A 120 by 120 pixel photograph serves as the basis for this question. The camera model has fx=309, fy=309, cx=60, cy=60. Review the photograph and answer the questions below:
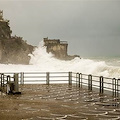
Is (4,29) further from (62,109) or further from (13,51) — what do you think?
(62,109)

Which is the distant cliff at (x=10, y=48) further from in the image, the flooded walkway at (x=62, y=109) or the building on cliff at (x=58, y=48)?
the flooded walkway at (x=62, y=109)

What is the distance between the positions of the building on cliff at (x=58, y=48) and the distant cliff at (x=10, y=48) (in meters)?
10.3

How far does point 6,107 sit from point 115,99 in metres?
4.66

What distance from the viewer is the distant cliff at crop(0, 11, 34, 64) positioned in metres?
77.2

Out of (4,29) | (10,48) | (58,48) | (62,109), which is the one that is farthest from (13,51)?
(62,109)

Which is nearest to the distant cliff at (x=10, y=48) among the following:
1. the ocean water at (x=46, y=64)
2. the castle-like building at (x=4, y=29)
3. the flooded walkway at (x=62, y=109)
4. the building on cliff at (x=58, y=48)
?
the castle-like building at (x=4, y=29)

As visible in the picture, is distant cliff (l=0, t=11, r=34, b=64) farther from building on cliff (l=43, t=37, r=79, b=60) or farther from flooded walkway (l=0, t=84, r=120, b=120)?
flooded walkway (l=0, t=84, r=120, b=120)

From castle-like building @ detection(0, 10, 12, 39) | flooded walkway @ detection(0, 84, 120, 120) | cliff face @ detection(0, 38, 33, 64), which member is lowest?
flooded walkway @ detection(0, 84, 120, 120)

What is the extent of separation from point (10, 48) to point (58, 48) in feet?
56.2

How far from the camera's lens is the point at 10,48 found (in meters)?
79.8

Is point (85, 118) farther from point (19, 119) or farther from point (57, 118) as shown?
point (19, 119)

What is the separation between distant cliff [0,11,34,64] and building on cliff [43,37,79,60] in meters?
10.3

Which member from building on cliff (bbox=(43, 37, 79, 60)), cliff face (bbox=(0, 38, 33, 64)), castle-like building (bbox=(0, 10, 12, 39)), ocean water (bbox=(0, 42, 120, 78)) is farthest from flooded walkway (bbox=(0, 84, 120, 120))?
building on cliff (bbox=(43, 37, 79, 60))

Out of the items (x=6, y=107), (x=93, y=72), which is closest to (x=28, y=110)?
(x=6, y=107)
